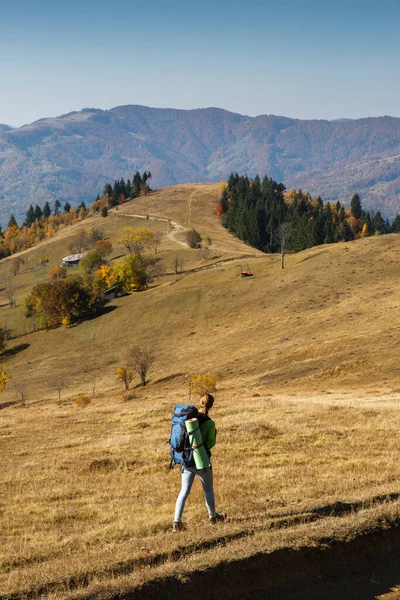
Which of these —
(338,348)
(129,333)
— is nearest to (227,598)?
(338,348)

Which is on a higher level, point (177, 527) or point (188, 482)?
point (188, 482)

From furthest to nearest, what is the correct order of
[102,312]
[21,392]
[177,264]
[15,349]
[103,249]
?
[103,249]
[177,264]
[102,312]
[15,349]
[21,392]

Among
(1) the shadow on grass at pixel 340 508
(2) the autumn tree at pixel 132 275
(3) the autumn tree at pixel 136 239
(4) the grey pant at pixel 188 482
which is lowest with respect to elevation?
(2) the autumn tree at pixel 132 275

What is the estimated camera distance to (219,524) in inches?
489

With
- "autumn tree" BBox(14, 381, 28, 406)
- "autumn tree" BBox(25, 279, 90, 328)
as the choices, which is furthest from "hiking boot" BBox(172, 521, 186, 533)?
"autumn tree" BBox(25, 279, 90, 328)

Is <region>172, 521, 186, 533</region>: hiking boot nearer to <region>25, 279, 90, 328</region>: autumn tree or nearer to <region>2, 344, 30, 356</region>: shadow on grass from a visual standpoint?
<region>2, 344, 30, 356</region>: shadow on grass

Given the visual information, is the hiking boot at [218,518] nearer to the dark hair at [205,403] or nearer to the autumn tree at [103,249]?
the dark hair at [205,403]

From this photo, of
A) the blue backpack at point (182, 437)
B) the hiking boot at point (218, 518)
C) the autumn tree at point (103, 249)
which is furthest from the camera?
the autumn tree at point (103, 249)

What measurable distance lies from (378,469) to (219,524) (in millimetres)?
7219

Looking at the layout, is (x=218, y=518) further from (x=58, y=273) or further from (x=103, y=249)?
(x=103, y=249)

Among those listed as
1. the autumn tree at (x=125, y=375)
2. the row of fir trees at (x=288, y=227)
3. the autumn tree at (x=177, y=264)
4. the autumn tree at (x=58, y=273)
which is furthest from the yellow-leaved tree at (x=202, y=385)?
the autumn tree at (x=58, y=273)

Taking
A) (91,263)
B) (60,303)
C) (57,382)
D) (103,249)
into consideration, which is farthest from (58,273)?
(57,382)

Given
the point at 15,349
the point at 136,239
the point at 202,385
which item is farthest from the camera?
the point at 136,239

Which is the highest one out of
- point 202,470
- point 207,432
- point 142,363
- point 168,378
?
point 207,432
